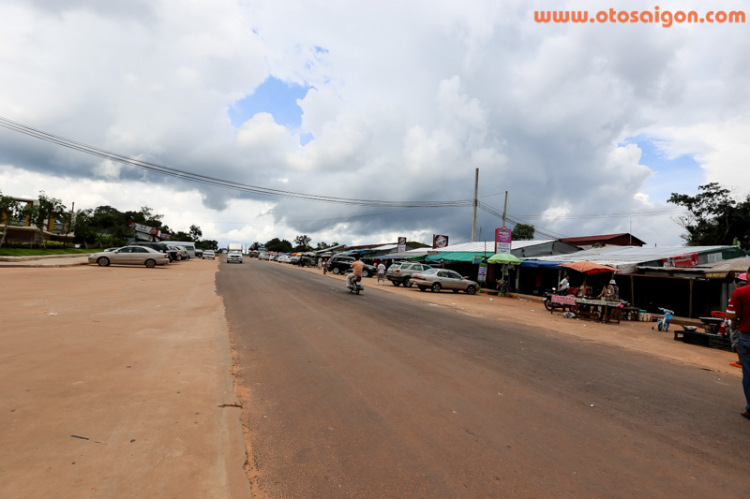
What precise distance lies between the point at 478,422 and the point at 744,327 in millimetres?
3997

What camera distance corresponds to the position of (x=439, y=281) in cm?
2612

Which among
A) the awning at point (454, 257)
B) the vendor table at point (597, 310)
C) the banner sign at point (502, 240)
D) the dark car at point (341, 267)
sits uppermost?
the banner sign at point (502, 240)

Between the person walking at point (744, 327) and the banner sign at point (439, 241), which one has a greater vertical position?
the banner sign at point (439, 241)

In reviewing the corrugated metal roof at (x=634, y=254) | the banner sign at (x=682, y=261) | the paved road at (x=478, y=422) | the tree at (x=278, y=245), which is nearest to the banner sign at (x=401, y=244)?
the corrugated metal roof at (x=634, y=254)

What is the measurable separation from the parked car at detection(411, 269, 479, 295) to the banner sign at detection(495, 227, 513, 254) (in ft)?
10.1

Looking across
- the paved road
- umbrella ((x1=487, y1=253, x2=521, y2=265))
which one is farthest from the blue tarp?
the paved road

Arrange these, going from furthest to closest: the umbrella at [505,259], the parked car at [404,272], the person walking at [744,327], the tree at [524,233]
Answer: the tree at [524,233]
the parked car at [404,272]
the umbrella at [505,259]
the person walking at [744,327]

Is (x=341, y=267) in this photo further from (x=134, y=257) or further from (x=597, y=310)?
(x=597, y=310)

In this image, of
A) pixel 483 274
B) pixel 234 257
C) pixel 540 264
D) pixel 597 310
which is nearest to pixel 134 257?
pixel 234 257

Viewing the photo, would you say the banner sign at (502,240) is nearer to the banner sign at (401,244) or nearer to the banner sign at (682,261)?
the banner sign at (682,261)

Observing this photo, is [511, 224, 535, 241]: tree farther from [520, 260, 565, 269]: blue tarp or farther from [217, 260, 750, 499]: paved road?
[217, 260, 750, 499]: paved road

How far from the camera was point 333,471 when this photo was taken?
3254 millimetres

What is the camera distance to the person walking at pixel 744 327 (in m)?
5.21

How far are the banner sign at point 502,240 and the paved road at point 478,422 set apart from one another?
18542 millimetres
